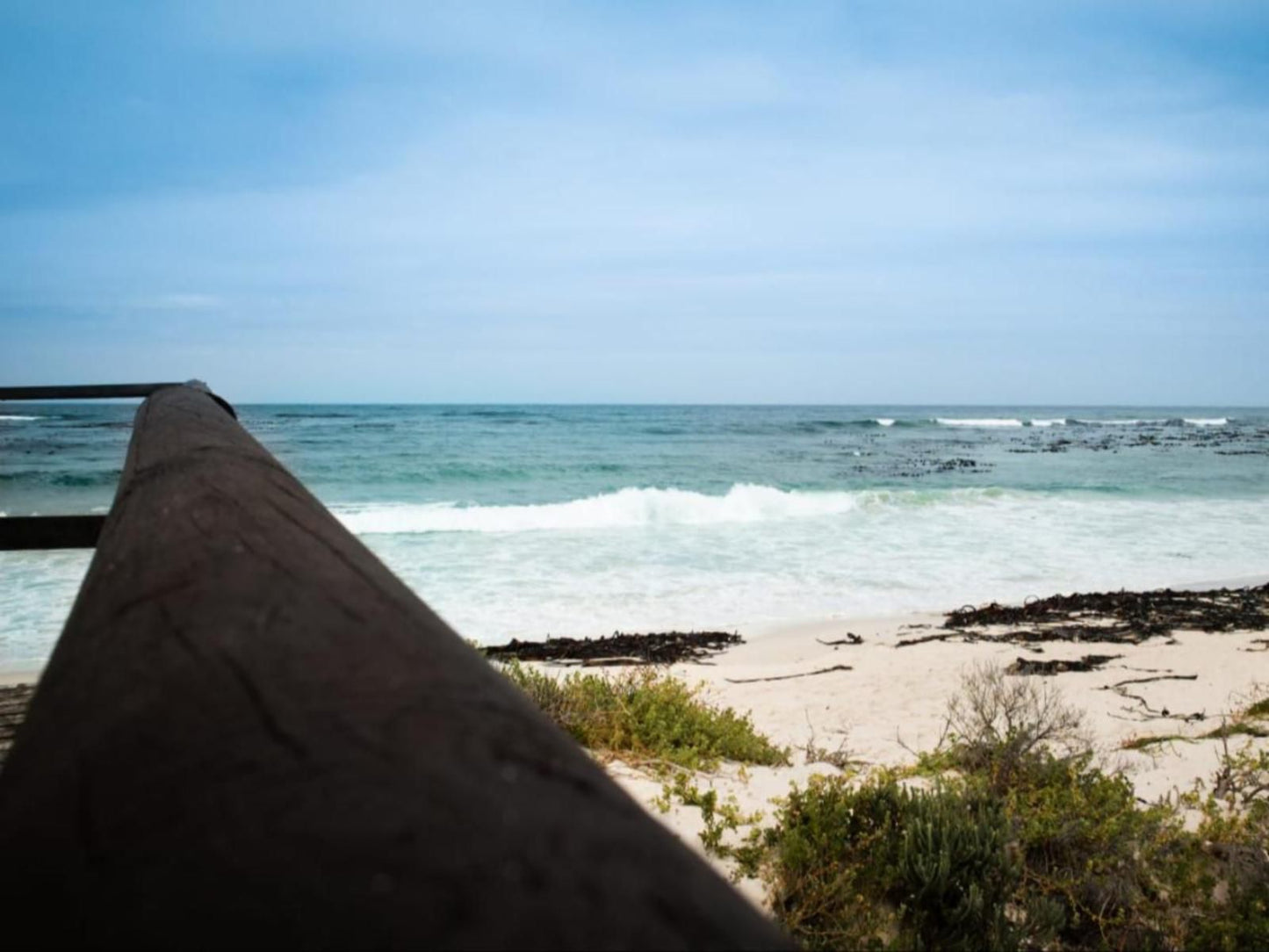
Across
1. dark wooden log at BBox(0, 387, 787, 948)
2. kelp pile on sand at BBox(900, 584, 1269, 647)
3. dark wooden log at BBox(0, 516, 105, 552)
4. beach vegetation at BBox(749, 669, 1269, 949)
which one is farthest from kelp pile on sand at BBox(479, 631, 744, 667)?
dark wooden log at BBox(0, 387, 787, 948)

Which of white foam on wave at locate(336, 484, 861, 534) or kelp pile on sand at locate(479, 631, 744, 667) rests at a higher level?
white foam on wave at locate(336, 484, 861, 534)

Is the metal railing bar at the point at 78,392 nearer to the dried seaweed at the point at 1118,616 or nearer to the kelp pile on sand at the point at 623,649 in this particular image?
the kelp pile on sand at the point at 623,649

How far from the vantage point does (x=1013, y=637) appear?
1038 cm

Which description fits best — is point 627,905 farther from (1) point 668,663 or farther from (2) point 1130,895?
(1) point 668,663

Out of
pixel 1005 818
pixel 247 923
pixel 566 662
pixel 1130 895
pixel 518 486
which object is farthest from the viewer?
pixel 518 486

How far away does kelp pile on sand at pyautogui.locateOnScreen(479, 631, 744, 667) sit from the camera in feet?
31.3

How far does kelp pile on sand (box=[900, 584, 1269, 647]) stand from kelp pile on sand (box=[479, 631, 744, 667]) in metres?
2.27

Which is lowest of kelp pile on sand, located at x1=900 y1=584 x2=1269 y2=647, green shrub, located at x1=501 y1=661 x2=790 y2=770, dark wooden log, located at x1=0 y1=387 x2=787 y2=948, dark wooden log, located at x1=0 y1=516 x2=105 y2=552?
kelp pile on sand, located at x1=900 y1=584 x2=1269 y2=647

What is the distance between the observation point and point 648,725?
17.3 ft

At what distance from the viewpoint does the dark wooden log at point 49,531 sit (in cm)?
304

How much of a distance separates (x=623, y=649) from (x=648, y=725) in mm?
4688

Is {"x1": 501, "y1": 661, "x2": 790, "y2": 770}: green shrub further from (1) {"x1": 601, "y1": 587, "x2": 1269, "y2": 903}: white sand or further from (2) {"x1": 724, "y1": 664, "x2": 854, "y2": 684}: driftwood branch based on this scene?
(2) {"x1": 724, "y1": 664, "x2": 854, "y2": 684}: driftwood branch

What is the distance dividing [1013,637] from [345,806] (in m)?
11.1

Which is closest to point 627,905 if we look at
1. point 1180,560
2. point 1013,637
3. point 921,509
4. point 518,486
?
point 1013,637
